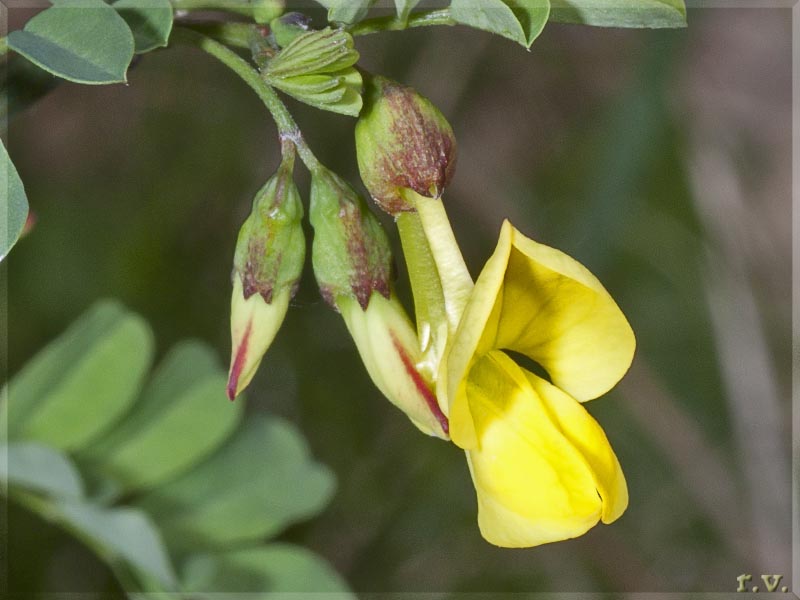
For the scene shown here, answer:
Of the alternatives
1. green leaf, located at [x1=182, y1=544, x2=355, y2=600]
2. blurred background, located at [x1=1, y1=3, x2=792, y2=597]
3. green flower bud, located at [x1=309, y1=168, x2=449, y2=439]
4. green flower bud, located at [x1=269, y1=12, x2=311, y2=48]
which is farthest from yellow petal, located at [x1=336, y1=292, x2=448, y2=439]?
blurred background, located at [x1=1, y1=3, x2=792, y2=597]

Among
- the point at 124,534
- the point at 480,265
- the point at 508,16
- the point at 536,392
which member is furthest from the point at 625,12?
the point at 480,265

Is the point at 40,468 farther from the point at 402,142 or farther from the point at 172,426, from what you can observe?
the point at 402,142

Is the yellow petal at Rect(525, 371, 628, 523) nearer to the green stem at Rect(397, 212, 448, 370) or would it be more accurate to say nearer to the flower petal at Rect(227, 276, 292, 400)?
the green stem at Rect(397, 212, 448, 370)

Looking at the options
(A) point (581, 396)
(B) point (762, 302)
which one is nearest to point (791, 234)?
(B) point (762, 302)

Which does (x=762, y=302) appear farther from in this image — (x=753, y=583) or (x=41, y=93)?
(x=41, y=93)

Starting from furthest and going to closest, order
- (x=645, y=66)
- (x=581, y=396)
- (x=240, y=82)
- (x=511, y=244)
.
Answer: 1. (x=240, y=82)
2. (x=645, y=66)
3. (x=581, y=396)
4. (x=511, y=244)

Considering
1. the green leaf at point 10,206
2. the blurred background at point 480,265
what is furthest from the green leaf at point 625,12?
the blurred background at point 480,265

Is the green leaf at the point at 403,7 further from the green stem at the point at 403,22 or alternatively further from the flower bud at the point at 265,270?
the flower bud at the point at 265,270
